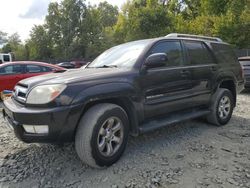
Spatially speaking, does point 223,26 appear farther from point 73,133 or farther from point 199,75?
point 73,133

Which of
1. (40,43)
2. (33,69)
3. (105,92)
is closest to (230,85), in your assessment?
(105,92)

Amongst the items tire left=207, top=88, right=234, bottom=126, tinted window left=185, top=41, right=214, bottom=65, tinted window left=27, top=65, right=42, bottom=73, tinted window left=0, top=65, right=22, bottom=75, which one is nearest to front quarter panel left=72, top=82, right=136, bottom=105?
tinted window left=185, top=41, right=214, bottom=65

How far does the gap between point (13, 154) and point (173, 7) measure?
3741cm

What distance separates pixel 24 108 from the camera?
3.47 m

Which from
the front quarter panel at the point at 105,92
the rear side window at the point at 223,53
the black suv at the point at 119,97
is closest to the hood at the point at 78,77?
the black suv at the point at 119,97

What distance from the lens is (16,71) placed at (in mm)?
9086

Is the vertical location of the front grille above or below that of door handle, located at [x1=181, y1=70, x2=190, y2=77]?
below

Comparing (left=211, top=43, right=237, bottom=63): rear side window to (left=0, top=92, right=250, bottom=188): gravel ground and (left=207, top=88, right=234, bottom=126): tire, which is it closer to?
(left=207, top=88, right=234, bottom=126): tire

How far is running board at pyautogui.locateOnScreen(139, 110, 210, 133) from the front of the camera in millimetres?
4109

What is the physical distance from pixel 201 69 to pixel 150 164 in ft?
7.10

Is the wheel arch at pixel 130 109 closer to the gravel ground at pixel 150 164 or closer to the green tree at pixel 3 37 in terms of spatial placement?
the gravel ground at pixel 150 164

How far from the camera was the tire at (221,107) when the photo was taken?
5480 millimetres

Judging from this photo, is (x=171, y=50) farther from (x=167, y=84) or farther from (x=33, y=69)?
(x=33, y=69)

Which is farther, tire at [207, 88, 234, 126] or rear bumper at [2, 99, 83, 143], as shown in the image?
tire at [207, 88, 234, 126]
